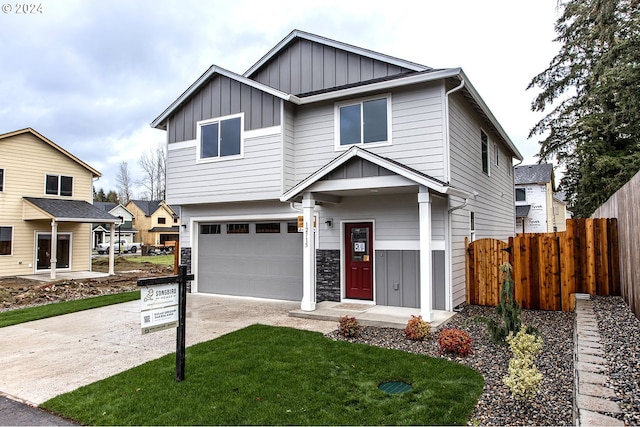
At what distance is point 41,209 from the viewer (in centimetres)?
1711

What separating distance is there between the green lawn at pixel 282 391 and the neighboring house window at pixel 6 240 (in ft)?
53.4

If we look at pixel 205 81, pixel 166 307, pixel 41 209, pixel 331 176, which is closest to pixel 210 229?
pixel 205 81

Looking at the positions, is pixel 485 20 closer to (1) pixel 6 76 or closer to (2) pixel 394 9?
(2) pixel 394 9

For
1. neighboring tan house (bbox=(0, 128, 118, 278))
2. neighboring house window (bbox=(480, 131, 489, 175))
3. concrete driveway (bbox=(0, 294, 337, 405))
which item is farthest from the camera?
neighboring tan house (bbox=(0, 128, 118, 278))

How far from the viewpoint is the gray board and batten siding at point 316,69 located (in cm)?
1012

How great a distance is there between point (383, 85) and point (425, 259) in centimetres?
410

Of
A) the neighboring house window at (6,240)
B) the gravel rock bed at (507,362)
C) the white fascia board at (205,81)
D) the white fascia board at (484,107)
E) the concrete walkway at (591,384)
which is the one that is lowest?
the gravel rock bed at (507,362)

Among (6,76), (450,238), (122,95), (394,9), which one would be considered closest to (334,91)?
(394,9)

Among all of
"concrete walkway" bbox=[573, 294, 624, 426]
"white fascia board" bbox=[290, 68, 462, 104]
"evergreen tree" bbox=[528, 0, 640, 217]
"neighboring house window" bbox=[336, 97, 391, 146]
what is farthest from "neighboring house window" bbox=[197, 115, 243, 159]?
"evergreen tree" bbox=[528, 0, 640, 217]

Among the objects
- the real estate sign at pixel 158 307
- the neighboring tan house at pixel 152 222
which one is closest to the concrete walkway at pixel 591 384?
the real estate sign at pixel 158 307

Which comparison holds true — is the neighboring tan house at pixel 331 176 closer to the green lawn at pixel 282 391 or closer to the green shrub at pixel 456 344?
the green shrub at pixel 456 344

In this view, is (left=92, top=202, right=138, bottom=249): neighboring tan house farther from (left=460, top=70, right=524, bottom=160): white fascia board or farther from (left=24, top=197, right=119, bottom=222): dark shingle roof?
(left=460, top=70, right=524, bottom=160): white fascia board

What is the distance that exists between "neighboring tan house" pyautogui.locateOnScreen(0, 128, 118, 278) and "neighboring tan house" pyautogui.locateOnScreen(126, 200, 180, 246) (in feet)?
87.5

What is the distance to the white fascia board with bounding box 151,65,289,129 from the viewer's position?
388 inches
